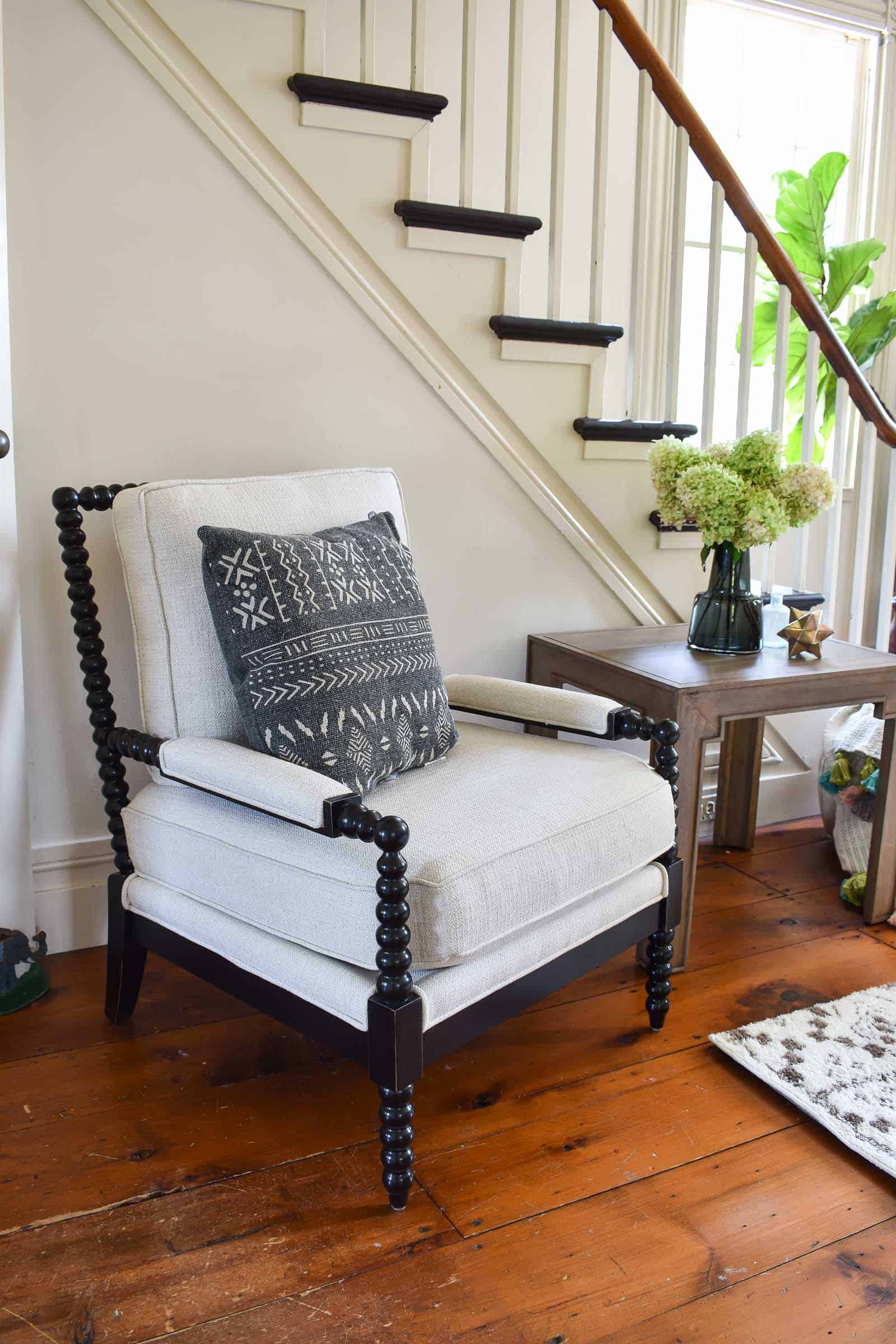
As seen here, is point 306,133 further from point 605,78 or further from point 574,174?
point 574,174

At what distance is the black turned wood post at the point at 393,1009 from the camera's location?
4.42 feet

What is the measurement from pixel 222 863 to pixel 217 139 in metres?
1.40

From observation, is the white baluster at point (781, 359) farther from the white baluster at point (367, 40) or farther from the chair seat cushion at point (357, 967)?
the chair seat cushion at point (357, 967)

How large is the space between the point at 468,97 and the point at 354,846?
5.44 feet

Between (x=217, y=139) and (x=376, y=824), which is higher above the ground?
(x=217, y=139)

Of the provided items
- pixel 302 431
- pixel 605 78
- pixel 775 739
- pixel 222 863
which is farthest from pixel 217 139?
pixel 775 739

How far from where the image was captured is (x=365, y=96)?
6.96 feet

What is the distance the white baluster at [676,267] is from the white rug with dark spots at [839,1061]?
141 cm

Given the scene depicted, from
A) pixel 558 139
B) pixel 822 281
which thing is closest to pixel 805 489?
pixel 558 139

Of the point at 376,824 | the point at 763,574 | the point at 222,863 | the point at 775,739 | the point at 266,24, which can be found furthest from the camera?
the point at 775,739

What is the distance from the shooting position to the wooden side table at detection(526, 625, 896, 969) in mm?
2066

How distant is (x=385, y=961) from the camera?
138 cm

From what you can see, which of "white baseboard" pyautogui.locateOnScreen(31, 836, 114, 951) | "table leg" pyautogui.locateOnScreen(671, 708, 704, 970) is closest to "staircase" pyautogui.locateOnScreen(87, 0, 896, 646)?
"table leg" pyautogui.locateOnScreen(671, 708, 704, 970)

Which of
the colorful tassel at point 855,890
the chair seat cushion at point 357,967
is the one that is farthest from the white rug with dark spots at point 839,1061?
the colorful tassel at point 855,890
